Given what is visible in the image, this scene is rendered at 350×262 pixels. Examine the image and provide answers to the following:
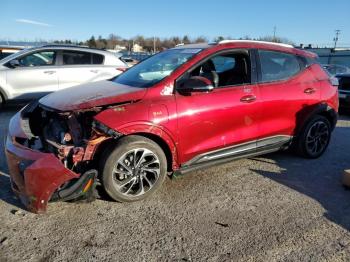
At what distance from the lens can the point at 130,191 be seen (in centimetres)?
386

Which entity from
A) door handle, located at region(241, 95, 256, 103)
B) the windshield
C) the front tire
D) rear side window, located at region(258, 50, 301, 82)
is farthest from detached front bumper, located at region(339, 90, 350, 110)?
the front tire

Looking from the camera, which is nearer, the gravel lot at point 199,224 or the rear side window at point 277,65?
the gravel lot at point 199,224

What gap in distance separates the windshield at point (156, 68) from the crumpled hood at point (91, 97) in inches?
9.0

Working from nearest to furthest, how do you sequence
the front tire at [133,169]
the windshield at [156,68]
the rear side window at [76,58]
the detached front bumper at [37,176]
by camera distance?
1. the detached front bumper at [37,176]
2. the front tire at [133,169]
3. the windshield at [156,68]
4. the rear side window at [76,58]

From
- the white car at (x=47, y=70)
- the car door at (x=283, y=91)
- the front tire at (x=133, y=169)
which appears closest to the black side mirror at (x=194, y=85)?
the front tire at (x=133, y=169)

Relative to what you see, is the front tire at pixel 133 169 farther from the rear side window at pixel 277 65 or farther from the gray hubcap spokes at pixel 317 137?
the gray hubcap spokes at pixel 317 137

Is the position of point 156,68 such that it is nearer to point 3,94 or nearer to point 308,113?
point 308,113

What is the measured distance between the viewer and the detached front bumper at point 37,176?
3.29 metres

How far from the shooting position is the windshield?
4.22 metres

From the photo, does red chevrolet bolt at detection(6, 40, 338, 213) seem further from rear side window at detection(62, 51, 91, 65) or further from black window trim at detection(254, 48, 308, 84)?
rear side window at detection(62, 51, 91, 65)

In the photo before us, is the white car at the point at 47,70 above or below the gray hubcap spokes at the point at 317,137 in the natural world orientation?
above

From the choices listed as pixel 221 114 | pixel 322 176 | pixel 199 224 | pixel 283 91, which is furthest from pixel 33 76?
pixel 322 176

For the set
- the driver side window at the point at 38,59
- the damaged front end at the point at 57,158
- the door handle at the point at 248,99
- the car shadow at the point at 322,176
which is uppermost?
A: the driver side window at the point at 38,59

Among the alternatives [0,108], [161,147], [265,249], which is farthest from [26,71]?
[265,249]
